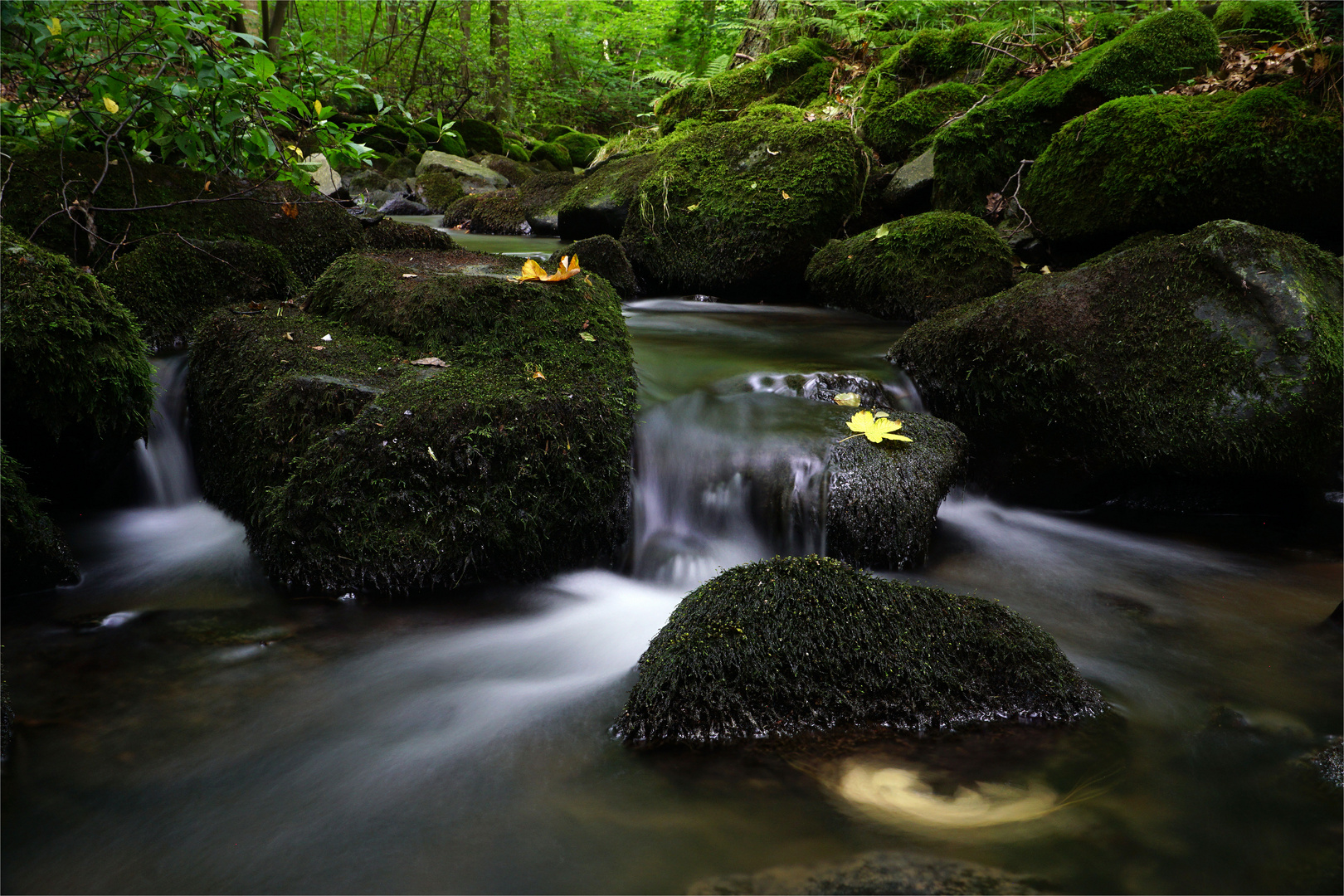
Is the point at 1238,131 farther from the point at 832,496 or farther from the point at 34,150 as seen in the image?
the point at 34,150

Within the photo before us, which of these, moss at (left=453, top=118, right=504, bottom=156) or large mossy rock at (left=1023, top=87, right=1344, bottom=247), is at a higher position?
moss at (left=453, top=118, right=504, bottom=156)

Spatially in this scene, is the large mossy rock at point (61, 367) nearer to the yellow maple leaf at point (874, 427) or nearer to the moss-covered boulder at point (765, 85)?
the yellow maple leaf at point (874, 427)

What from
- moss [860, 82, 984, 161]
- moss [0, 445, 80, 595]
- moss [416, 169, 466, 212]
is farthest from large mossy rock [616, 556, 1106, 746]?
moss [416, 169, 466, 212]

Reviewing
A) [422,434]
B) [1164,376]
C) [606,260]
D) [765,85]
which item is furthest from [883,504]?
[765,85]

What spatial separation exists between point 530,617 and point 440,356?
1.40 metres

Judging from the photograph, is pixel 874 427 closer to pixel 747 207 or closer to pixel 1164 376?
pixel 1164 376

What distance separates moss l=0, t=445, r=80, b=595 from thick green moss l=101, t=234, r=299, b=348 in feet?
5.70

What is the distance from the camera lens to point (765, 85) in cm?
1048

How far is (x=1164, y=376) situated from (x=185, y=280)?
5.82m

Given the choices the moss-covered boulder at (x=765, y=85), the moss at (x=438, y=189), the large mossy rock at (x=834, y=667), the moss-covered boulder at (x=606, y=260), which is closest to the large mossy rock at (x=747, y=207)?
the moss-covered boulder at (x=606, y=260)

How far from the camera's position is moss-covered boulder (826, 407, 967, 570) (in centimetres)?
355

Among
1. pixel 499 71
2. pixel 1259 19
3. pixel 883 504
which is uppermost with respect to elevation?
pixel 499 71

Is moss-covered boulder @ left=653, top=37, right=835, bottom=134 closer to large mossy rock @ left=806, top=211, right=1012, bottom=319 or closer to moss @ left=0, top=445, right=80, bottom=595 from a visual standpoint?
large mossy rock @ left=806, top=211, right=1012, bottom=319

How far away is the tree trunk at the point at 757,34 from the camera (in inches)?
443
